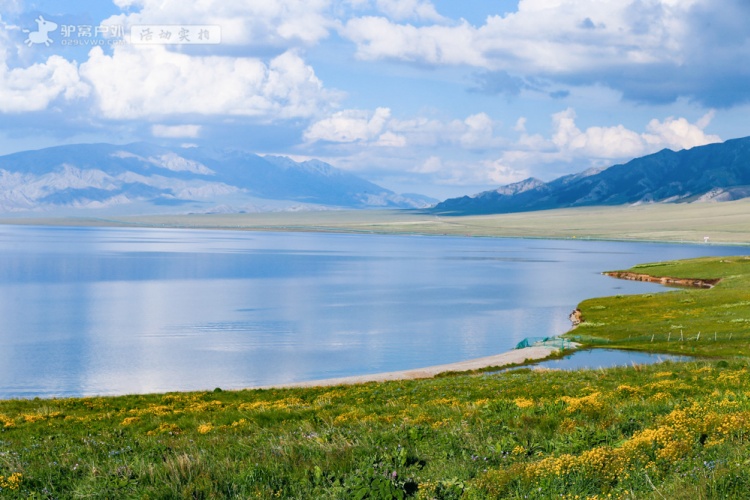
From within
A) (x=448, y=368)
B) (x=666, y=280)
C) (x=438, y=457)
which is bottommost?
(x=666, y=280)

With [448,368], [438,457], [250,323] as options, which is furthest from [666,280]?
[438,457]

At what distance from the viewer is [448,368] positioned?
2266 inches

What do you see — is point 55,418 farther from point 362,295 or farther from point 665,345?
point 362,295

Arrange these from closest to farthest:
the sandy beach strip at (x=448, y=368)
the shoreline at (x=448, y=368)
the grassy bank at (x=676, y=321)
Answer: the sandy beach strip at (x=448, y=368), the shoreline at (x=448, y=368), the grassy bank at (x=676, y=321)

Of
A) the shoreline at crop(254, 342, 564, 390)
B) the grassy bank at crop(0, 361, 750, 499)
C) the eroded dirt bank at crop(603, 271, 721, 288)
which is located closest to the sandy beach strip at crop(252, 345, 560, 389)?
the shoreline at crop(254, 342, 564, 390)

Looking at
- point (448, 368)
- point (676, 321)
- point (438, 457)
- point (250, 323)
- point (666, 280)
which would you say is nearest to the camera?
point (438, 457)

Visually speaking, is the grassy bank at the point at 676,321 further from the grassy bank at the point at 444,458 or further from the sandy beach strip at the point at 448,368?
the grassy bank at the point at 444,458

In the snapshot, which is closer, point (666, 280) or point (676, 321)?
point (676, 321)

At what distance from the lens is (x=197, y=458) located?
1295 centimetres

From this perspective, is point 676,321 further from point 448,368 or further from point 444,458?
point 444,458

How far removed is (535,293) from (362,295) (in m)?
31.6

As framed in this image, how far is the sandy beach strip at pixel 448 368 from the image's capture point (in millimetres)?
52219

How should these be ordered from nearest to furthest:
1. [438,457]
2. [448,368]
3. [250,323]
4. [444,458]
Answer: [444,458], [438,457], [448,368], [250,323]

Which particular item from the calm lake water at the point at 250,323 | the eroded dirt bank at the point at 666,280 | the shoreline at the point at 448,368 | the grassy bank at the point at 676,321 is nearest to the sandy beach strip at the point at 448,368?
the shoreline at the point at 448,368
